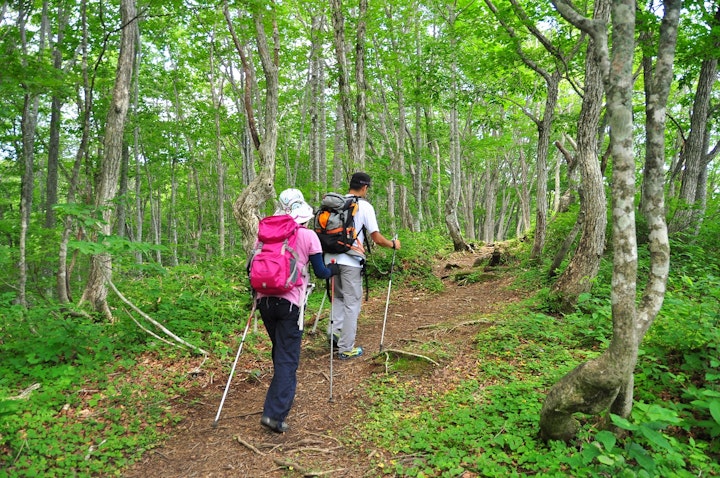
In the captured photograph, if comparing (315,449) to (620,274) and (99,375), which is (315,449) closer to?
(620,274)

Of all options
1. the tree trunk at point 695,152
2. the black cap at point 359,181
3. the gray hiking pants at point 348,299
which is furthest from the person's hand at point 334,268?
the tree trunk at point 695,152

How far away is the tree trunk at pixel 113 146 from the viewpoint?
5.52m

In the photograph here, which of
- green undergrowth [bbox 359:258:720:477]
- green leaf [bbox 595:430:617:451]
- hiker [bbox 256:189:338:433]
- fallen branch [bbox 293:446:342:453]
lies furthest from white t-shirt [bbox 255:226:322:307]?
green leaf [bbox 595:430:617:451]

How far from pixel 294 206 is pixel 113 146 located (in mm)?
3408

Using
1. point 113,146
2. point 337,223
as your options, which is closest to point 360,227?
point 337,223

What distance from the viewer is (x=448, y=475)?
8.82 feet

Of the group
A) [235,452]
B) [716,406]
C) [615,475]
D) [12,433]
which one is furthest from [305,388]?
[716,406]

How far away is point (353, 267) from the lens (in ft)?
16.4

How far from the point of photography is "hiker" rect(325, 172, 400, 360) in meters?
4.96

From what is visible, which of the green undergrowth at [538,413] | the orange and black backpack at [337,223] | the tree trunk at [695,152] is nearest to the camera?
the green undergrowth at [538,413]

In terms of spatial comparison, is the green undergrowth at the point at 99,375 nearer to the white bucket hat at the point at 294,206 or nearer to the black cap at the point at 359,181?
the white bucket hat at the point at 294,206

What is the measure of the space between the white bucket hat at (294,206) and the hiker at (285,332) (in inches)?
7.6

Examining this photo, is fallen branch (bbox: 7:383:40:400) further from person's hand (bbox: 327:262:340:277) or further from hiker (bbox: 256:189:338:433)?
person's hand (bbox: 327:262:340:277)

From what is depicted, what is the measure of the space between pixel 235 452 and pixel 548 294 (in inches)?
198
